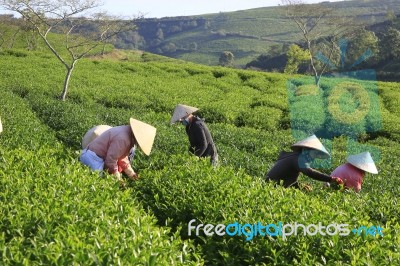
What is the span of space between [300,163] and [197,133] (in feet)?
7.05

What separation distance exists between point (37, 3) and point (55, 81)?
5.37 m

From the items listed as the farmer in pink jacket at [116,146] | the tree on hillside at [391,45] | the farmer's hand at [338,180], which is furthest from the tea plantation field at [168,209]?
the tree on hillside at [391,45]

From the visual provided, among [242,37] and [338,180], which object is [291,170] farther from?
[242,37]

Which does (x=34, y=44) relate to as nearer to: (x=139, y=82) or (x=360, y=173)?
(x=139, y=82)

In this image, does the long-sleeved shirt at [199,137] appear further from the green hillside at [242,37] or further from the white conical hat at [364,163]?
the green hillside at [242,37]

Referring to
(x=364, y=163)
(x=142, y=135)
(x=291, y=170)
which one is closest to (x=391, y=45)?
(x=364, y=163)

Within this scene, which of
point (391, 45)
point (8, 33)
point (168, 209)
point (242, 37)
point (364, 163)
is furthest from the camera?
point (242, 37)

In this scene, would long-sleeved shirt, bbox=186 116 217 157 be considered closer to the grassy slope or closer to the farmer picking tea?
the farmer picking tea

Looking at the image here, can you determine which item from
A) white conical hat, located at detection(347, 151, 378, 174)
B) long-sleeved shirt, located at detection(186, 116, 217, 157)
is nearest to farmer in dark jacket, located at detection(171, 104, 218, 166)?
long-sleeved shirt, located at detection(186, 116, 217, 157)

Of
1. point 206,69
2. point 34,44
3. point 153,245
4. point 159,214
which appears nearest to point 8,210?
point 153,245

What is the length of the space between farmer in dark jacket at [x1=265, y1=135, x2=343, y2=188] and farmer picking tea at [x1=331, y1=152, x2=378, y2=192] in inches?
13.2

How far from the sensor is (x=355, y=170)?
675 cm

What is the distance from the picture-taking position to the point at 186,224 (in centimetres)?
505

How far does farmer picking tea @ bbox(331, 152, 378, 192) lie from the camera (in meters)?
6.58
